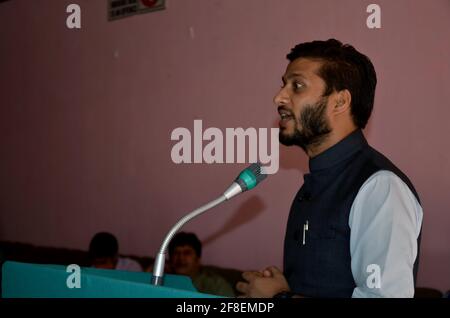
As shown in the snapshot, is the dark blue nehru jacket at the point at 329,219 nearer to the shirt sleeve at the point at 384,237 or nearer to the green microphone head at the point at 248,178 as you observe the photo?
the shirt sleeve at the point at 384,237

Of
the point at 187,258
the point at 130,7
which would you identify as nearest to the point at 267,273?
the point at 187,258

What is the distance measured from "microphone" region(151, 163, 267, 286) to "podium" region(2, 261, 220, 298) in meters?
0.03

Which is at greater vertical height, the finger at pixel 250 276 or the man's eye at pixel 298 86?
the man's eye at pixel 298 86

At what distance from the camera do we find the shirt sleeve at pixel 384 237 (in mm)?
965

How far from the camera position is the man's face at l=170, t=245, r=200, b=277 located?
2.74 meters

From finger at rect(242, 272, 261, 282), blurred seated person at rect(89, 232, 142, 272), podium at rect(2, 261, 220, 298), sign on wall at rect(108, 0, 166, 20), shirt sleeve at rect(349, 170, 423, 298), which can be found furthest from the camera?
sign on wall at rect(108, 0, 166, 20)

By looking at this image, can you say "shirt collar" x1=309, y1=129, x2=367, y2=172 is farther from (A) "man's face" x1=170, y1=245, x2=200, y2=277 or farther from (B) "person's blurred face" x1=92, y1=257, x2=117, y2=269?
(B) "person's blurred face" x1=92, y1=257, x2=117, y2=269

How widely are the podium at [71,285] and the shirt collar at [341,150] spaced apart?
0.46 meters

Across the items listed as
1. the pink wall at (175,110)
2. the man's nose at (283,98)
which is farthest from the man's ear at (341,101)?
the pink wall at (175,110)

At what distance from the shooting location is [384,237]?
981mm

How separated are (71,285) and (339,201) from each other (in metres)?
0.55

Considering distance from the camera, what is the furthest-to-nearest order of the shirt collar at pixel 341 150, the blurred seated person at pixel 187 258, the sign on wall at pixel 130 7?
the sign on wall at pixel 130 7 < the blurred seated person at pixel 187 258 < the shirt collar at pixel 341 150

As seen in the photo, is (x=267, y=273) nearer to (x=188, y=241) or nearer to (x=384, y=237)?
(x=384, y=237)

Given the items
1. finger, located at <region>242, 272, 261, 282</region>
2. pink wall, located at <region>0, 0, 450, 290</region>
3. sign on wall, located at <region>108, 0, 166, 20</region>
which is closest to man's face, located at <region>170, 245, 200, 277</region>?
pink wall, located at <region>0, 0, 450, 290</region>
